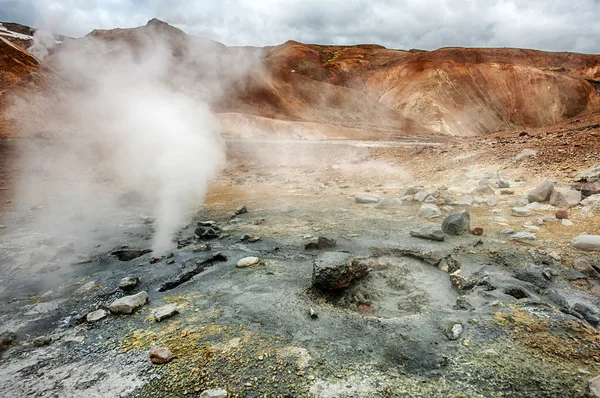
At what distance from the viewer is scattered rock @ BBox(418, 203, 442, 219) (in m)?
5.20

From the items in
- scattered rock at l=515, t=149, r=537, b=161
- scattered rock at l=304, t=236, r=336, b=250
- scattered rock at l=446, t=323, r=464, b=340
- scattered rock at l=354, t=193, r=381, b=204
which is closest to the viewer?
scattered rock at l=446, t=323, r=464, b=340

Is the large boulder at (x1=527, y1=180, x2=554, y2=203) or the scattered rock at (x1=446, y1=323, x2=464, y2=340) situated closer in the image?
the scattered rock at (x1=446, y1=323, x2=464, y2=340)

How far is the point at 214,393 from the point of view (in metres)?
1.91

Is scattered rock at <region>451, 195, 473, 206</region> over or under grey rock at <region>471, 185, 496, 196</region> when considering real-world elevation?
under

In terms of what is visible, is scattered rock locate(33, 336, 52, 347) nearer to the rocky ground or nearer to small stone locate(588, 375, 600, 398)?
the rocky ground

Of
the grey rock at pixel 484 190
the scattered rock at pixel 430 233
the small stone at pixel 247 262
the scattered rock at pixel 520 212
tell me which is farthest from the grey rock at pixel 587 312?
the grey rock at pixel 484 190

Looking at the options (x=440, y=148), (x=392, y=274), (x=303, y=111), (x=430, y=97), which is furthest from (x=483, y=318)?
(x=430, y=97)

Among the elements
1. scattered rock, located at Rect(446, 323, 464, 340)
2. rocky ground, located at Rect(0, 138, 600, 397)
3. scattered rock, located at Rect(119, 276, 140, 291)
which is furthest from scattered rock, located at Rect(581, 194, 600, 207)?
scattered rock, located at Rect(119, 276, 140, 291)

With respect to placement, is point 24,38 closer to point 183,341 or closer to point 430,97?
point 430,97

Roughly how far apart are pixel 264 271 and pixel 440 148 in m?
8.33

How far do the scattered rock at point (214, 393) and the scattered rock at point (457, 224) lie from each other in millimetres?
3580

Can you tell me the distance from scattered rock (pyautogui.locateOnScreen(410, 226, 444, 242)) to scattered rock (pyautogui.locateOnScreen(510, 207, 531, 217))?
1439 mm

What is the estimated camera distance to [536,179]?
599 centimetres

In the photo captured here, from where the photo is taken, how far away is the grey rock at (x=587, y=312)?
2.43 metres
